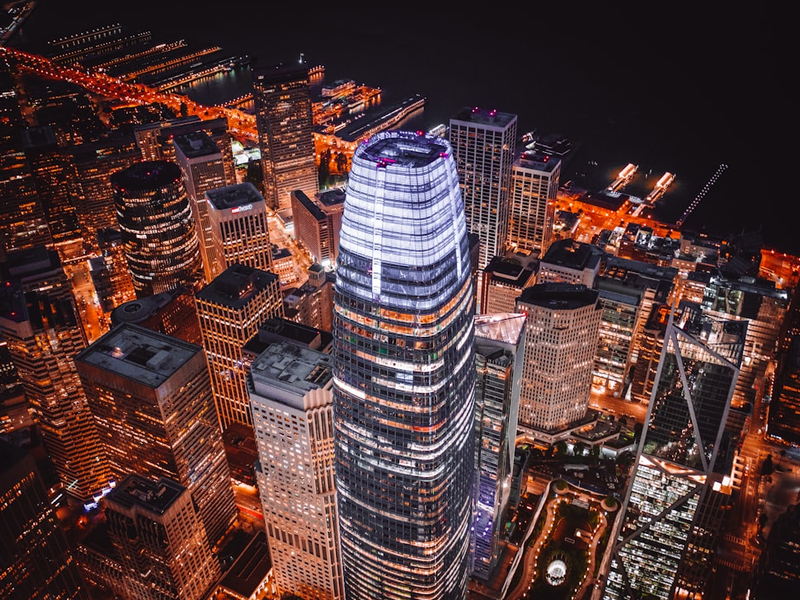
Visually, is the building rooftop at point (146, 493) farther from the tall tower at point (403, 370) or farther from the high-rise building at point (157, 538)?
the tall tower at point (403, 370)

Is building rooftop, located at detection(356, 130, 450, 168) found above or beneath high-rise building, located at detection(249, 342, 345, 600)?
above

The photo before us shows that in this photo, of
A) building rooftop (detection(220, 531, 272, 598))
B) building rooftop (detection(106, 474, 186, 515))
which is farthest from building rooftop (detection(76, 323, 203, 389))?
building rooftop (detection(220, 531, 272, 598))

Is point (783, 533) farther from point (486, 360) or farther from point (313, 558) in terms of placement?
point (313, 558)

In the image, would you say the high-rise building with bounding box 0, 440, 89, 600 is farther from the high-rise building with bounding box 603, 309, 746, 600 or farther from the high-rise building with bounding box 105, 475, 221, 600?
the high-rise building with bounding box 603, 309, 746, 600

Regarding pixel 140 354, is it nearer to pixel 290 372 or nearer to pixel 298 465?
pixel 290 372

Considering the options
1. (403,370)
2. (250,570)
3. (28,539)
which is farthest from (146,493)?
(403,370)

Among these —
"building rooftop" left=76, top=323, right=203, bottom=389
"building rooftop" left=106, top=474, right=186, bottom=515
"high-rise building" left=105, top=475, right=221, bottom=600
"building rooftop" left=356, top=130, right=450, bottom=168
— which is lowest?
"high-rise building" left=105, top=475, right=221, bottom=600
